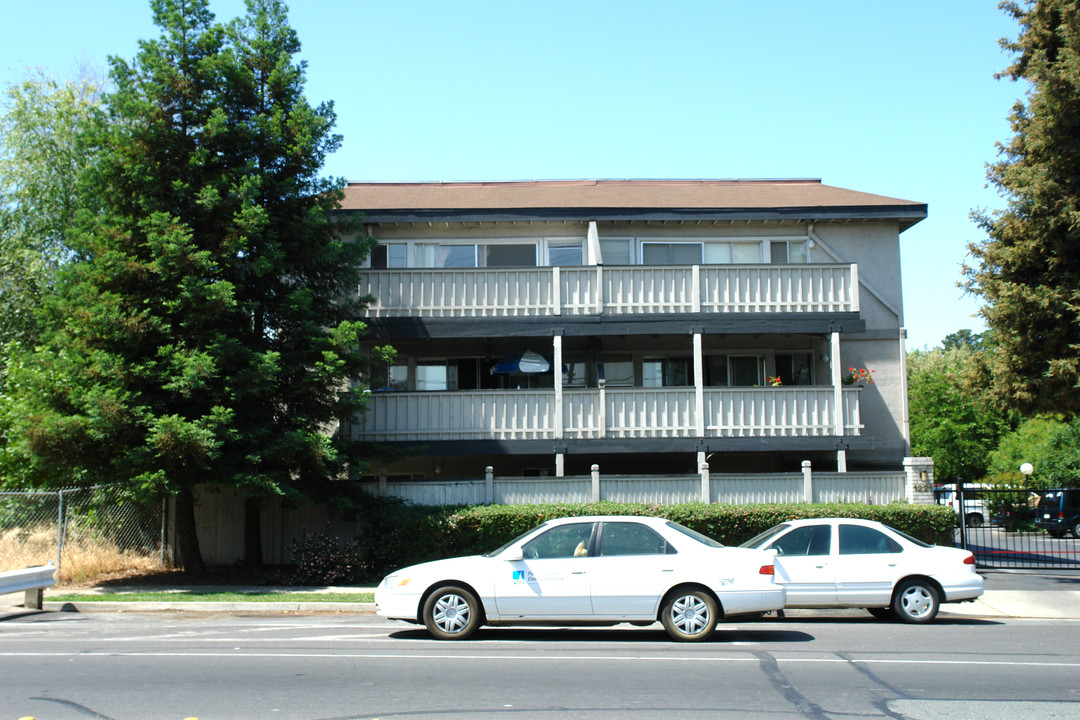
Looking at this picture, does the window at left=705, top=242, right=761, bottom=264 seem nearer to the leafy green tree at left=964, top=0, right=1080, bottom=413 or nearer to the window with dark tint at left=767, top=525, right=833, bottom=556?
the leafy green tree at left=964, top=0, right=1080, bottom=413

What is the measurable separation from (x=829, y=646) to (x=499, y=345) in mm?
13510

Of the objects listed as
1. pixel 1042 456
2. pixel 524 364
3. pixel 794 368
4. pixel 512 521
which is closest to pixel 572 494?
pixel 512 521

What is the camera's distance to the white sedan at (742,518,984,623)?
12.1 meters

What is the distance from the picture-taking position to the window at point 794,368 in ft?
74.7

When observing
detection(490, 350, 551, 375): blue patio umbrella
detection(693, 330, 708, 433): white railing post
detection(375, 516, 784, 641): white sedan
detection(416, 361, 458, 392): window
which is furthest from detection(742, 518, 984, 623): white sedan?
detection(416, 361, 458, 392): window

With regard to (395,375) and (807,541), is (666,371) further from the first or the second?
(807,541)

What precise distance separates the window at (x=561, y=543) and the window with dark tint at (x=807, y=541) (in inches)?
142

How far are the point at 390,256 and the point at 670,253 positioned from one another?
7.08 meters

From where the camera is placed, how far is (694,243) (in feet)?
73.4

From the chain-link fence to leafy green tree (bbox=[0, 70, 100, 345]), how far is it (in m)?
8.34

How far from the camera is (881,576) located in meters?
12.1

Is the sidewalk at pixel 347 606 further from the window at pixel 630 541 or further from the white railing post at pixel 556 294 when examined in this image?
the white railing post at pixel 556 294

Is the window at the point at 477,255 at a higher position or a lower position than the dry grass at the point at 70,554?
higher

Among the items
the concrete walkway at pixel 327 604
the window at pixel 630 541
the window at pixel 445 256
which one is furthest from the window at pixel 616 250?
the window at pixel 630 541
